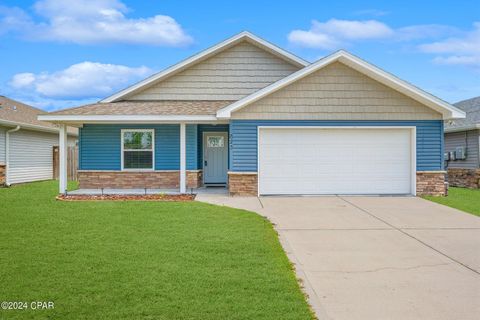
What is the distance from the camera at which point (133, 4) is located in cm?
1630

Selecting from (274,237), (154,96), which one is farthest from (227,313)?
(154,96)

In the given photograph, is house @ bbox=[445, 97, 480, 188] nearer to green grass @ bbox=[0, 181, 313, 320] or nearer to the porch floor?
the porch floor

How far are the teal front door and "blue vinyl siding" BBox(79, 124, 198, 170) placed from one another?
115 cm

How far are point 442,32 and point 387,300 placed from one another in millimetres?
16462

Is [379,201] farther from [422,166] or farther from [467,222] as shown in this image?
[467,222]

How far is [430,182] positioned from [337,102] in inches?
163

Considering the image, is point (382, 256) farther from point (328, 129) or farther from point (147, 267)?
point (328, 129)

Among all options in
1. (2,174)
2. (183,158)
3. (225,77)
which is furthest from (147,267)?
(2,174)

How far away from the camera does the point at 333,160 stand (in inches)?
616

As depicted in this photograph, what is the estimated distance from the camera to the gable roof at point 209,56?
18.4 meters

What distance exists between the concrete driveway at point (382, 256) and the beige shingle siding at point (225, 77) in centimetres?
663

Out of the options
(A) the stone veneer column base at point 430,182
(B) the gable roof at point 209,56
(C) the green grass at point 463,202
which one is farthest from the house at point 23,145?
(C) the green grass at point 463,202

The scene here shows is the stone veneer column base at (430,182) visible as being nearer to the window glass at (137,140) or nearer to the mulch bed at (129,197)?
the mulch bed at (129,197)

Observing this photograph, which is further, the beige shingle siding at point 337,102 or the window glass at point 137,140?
the window glass at point 137,140
